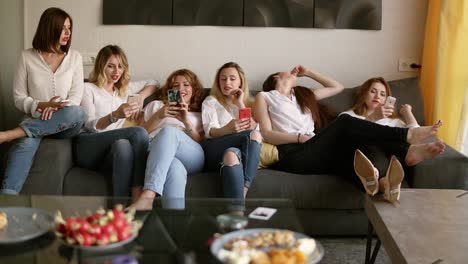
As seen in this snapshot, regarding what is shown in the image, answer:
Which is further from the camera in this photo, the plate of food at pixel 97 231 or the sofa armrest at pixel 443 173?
the sofa armrest at pixel 443 173

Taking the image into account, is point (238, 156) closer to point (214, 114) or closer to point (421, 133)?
point (214, 114)

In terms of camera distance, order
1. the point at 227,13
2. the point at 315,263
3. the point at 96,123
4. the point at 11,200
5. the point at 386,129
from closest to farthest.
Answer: the point at 315,263 → the point at 11,200 → the point at 386,129 → the point at 96,123 → the point at 227,13

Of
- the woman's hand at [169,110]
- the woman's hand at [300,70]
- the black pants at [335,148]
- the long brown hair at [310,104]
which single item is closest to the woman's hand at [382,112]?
the long brown hair at [310,104]

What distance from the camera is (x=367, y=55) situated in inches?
151

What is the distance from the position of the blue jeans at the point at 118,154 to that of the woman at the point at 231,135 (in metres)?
0.36

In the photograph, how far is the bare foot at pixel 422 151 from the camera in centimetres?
275

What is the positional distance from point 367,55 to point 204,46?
→ 1.08m

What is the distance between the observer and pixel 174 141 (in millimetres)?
2777

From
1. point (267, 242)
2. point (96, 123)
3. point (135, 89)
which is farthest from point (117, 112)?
point (267, 242)

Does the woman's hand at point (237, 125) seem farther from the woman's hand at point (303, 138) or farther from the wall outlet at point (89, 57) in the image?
the wall outlet at point (89, 57)

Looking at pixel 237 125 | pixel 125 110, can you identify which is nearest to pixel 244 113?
pixel 237 125

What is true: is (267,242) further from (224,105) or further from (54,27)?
(54,27)

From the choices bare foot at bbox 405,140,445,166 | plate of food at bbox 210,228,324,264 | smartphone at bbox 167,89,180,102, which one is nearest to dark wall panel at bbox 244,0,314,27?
smartphone at bbox 167,89,180,102

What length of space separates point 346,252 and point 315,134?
66cm
